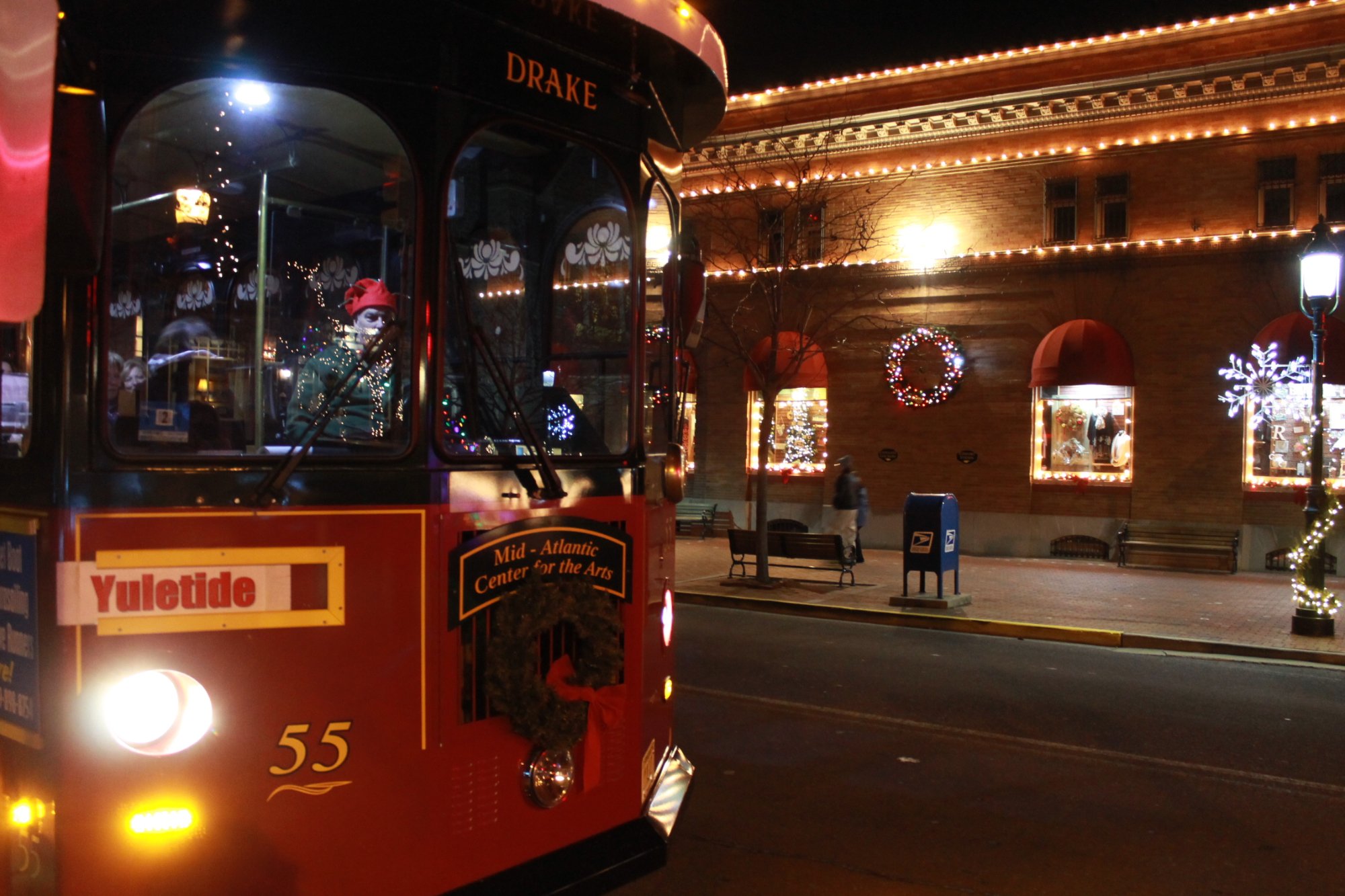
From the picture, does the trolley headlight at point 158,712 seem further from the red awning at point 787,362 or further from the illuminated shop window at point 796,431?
the illuminated shop window at point 796,431

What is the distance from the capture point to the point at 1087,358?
Result: 1995 centimetres

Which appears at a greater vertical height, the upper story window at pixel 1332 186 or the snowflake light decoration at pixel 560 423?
the upper story window at pixel 1332 186

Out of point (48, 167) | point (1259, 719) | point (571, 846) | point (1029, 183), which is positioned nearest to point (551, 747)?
point (571, 846)

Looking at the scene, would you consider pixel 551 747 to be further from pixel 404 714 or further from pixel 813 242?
pixel 813 242

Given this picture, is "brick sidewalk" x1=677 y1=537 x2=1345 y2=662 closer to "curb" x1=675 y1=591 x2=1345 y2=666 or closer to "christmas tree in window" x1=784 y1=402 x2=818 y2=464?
"curb" x1=675 y1=591 x2=1345 y2=666

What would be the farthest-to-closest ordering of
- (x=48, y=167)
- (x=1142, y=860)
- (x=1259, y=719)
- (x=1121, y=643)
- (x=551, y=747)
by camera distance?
(x=1121, y=643)
(x=1259, y=719)
(x=1142, y=860)
(x=551, y=747)
(x=48, y=167)

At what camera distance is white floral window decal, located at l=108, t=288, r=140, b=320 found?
2.60 meters

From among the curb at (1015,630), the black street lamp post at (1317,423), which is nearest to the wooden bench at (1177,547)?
the black street lamp post at (1317,423)

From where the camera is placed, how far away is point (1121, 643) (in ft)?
39.4

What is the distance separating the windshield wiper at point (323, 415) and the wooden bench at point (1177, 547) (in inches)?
750

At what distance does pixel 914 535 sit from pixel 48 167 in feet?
40.7

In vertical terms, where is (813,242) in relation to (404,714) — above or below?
above

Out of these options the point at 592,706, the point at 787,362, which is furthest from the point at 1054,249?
the point at 592,706

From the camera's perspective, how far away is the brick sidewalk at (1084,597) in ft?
40.0
